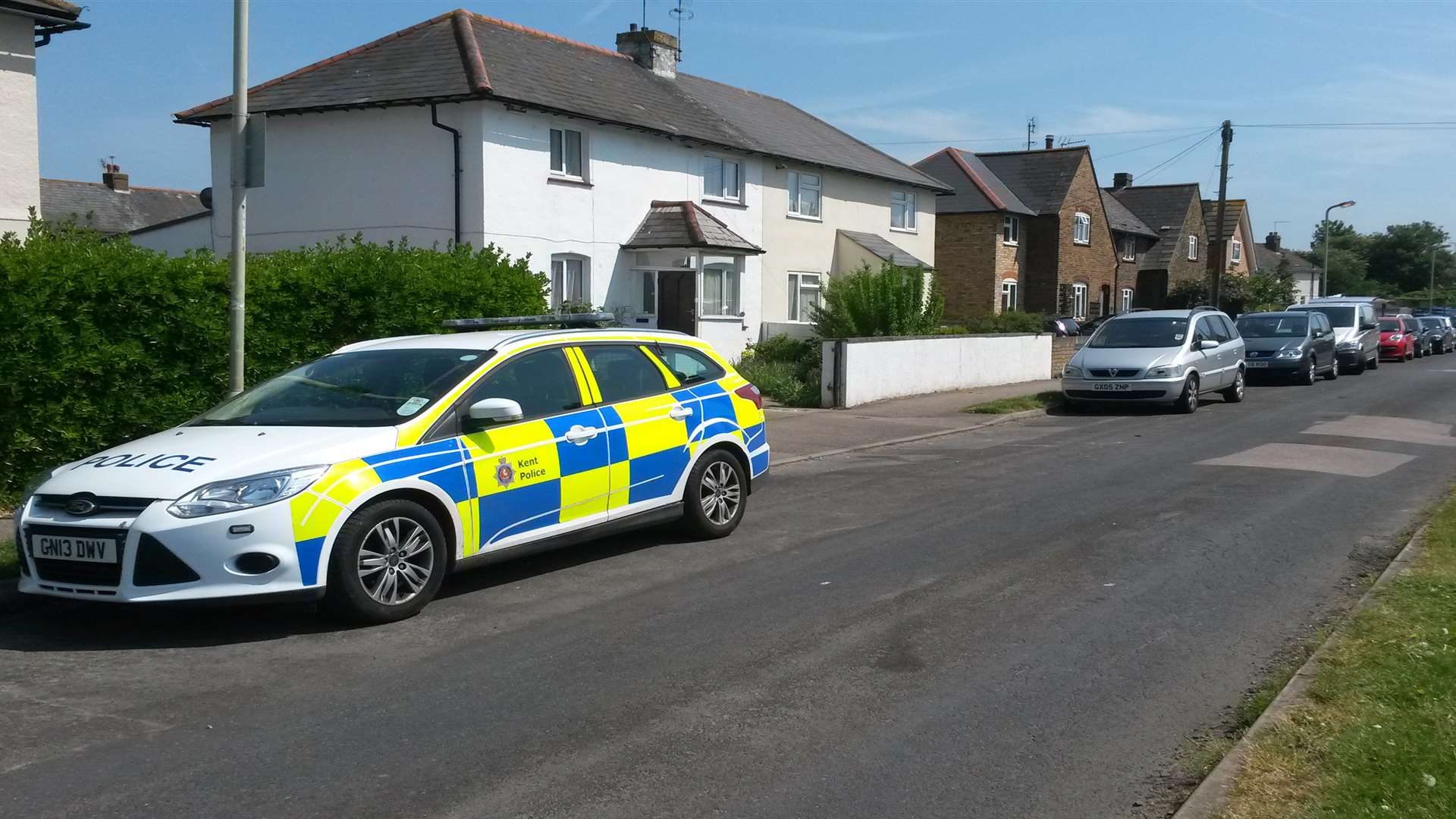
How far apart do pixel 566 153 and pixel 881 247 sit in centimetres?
1251

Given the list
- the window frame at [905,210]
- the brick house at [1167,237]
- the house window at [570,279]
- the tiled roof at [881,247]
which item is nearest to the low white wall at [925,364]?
the house window at [570,279]

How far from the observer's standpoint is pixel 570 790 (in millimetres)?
4484

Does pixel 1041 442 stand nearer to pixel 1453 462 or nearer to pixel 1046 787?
pixel 1453 462

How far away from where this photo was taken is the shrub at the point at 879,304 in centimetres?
2331

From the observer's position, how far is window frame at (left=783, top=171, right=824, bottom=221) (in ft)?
104

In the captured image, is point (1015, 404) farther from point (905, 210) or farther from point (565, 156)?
point (905, 210)

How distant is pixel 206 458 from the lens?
261 inches

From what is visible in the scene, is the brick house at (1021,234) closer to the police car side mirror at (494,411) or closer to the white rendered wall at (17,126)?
the white rendered wall at (17,126)

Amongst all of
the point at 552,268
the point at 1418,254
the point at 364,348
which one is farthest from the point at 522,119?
the point at 1418,254

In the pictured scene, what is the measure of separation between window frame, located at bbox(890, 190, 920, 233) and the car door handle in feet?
95.6

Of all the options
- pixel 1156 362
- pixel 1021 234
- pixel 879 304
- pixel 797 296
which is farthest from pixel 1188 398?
pixel 1021 234

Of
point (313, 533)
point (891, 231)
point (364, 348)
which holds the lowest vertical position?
point (313, 533)

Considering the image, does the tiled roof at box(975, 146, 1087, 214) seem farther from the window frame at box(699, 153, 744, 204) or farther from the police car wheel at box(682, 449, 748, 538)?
the police car wheel at box(682, 449, 748, 538)

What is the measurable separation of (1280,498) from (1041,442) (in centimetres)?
514
